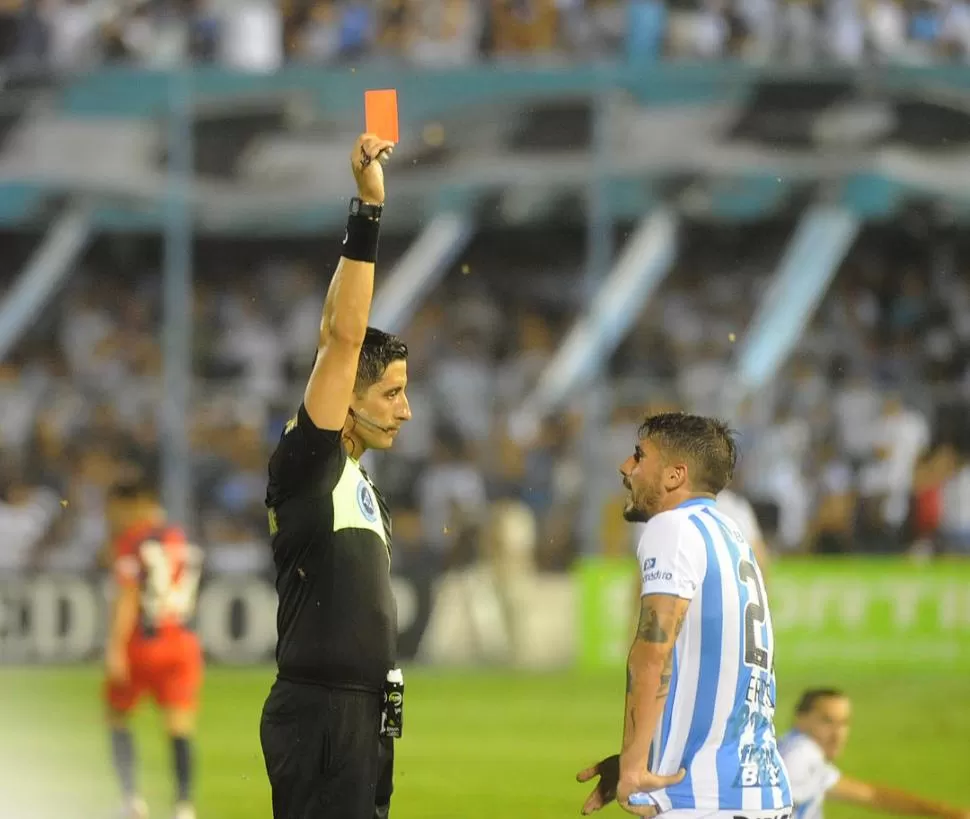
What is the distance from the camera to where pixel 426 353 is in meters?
20.9

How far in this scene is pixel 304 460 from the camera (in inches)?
195

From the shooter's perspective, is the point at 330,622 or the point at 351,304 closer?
the point at 351,304

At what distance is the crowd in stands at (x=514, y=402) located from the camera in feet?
59.7

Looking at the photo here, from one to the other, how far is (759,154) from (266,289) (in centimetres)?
638

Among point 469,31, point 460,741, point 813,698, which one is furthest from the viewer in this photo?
point 469,31

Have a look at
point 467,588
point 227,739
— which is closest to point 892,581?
point 467,588

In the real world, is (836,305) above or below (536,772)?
above

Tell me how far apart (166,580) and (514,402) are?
369 inches

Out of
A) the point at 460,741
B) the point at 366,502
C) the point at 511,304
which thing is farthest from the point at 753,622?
the point at 511,304

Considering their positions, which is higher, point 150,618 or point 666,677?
point 150,618

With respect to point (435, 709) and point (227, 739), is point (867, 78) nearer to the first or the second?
point (435, 709)

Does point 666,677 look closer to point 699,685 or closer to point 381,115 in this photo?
point 699,685

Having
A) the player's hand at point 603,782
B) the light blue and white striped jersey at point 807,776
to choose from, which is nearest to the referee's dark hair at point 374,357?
the player's hand at point 603,782

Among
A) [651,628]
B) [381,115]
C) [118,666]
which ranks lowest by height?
[118,666]
